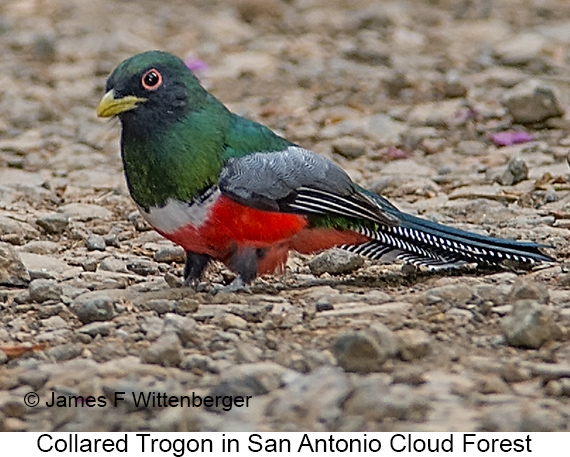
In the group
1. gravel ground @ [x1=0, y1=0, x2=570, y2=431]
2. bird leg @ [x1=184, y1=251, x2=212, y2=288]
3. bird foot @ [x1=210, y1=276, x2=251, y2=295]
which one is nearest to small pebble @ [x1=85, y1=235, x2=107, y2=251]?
gravel ground @ [x1=0, y1=0, x2=570, y2=431]

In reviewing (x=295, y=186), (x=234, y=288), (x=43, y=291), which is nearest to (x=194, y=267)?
(x=234, y=288)

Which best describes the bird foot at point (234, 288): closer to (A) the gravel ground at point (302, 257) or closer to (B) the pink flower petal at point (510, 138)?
(A) the gravel ground at point (302, 257)

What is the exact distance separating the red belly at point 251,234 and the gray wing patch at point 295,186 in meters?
0.05

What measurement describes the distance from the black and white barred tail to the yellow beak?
1.27 metres

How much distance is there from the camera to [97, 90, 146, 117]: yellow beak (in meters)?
5.29

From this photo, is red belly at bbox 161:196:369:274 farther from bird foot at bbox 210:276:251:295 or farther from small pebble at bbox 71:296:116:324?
small pebble at bbox 71:296:116:324

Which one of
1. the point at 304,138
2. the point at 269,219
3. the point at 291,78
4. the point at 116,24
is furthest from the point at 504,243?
the point at 116,24

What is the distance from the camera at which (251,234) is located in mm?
5355

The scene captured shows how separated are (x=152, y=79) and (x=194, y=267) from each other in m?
0.89

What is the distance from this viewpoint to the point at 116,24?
11703mm

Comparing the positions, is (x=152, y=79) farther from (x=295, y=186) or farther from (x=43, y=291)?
(x=43, y=291)

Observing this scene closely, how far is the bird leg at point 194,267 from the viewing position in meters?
5.59

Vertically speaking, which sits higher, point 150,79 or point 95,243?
point 150,79
